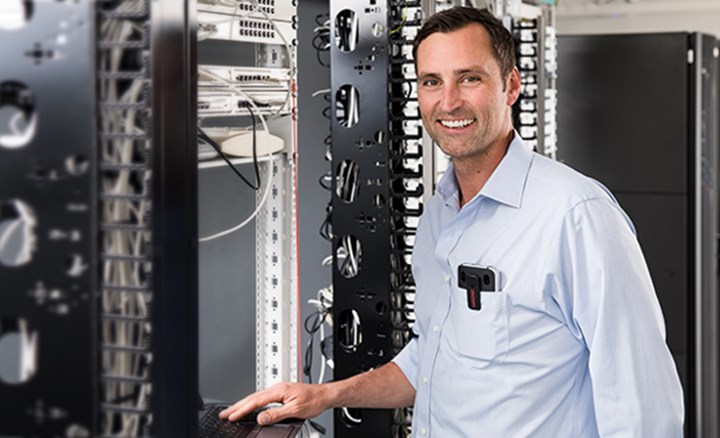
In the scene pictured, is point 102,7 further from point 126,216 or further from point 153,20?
point 126,216

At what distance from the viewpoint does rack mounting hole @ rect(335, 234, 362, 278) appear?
2.02m

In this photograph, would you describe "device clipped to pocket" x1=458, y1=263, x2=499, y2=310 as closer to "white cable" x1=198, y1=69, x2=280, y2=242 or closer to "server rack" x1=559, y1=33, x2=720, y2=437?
"white cable" x1=198, y1=69, x2=280, y2=242

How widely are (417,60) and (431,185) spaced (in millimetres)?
542

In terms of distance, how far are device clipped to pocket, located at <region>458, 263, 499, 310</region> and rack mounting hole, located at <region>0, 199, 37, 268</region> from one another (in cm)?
89

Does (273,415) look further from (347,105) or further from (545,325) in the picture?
(347,105)

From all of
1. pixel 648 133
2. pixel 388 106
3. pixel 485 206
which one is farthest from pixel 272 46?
pixel 648 133

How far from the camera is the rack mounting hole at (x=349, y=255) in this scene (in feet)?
6.62

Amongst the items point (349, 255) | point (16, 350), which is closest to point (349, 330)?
point (349, 255)

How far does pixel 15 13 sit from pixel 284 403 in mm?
953

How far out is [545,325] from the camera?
1.38 m

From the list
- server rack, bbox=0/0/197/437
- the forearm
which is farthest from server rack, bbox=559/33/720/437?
server rack, bbox=0/0/197/437

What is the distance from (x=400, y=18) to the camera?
1978mm

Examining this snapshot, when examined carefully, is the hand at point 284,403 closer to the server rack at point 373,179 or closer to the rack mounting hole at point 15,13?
the server rack at point 373,179

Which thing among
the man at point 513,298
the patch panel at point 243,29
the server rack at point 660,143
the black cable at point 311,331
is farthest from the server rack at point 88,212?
the server rack at point 660,143
